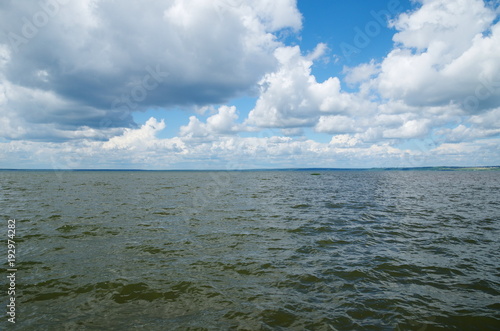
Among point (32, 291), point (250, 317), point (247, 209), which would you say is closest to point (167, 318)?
point (250, 317)

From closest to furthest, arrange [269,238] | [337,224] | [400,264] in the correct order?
[400,264] < [269,238] < [337,224]

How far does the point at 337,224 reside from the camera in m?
23.6

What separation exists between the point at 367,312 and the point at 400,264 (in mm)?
5905

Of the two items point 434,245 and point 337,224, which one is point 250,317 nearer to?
point 434,245

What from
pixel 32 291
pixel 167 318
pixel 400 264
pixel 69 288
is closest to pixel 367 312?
pixel 400 264

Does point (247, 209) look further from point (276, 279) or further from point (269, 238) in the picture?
point (276, 279)

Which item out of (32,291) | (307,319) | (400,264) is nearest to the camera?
(307,319)

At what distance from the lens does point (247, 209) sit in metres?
31.5

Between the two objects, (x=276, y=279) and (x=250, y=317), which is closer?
(x=250, y=317)

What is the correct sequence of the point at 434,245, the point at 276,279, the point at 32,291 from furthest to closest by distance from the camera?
the point at 434,245 < the point at 276,279 < the point at 32,291

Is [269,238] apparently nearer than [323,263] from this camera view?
No

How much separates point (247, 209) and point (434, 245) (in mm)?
18912

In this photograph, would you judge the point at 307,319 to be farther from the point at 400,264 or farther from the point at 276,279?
the point at 400,264

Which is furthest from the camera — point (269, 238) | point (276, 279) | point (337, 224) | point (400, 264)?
point (337, 224)
